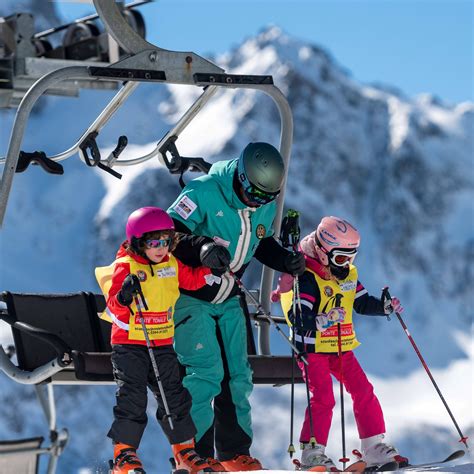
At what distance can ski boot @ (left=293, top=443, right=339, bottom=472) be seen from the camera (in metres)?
6.45

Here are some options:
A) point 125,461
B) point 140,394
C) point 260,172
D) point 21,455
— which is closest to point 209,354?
point 140,394

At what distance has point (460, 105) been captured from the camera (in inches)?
5733

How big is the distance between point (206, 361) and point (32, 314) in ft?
4.70

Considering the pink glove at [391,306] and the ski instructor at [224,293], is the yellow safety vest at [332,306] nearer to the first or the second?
the pink glove at [391,306]

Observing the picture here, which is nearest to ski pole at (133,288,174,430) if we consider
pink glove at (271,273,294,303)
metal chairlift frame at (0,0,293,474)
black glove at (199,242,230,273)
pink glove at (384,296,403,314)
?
black glove at (199,242,230,273)

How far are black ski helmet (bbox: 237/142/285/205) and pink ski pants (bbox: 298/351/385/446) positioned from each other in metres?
0.95

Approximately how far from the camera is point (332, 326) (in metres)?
6.89

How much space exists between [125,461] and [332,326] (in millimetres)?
1404

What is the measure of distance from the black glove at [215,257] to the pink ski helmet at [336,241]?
0.83 metres

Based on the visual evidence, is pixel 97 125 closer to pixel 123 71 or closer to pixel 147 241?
pixel 123 71

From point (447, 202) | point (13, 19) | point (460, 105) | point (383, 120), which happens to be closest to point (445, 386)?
point (447, 202)

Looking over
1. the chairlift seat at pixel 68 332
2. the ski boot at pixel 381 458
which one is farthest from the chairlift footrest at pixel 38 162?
the ski boot at pixel 381 458

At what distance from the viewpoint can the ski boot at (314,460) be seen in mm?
6445

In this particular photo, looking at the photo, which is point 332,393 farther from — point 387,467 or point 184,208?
point 184,208
